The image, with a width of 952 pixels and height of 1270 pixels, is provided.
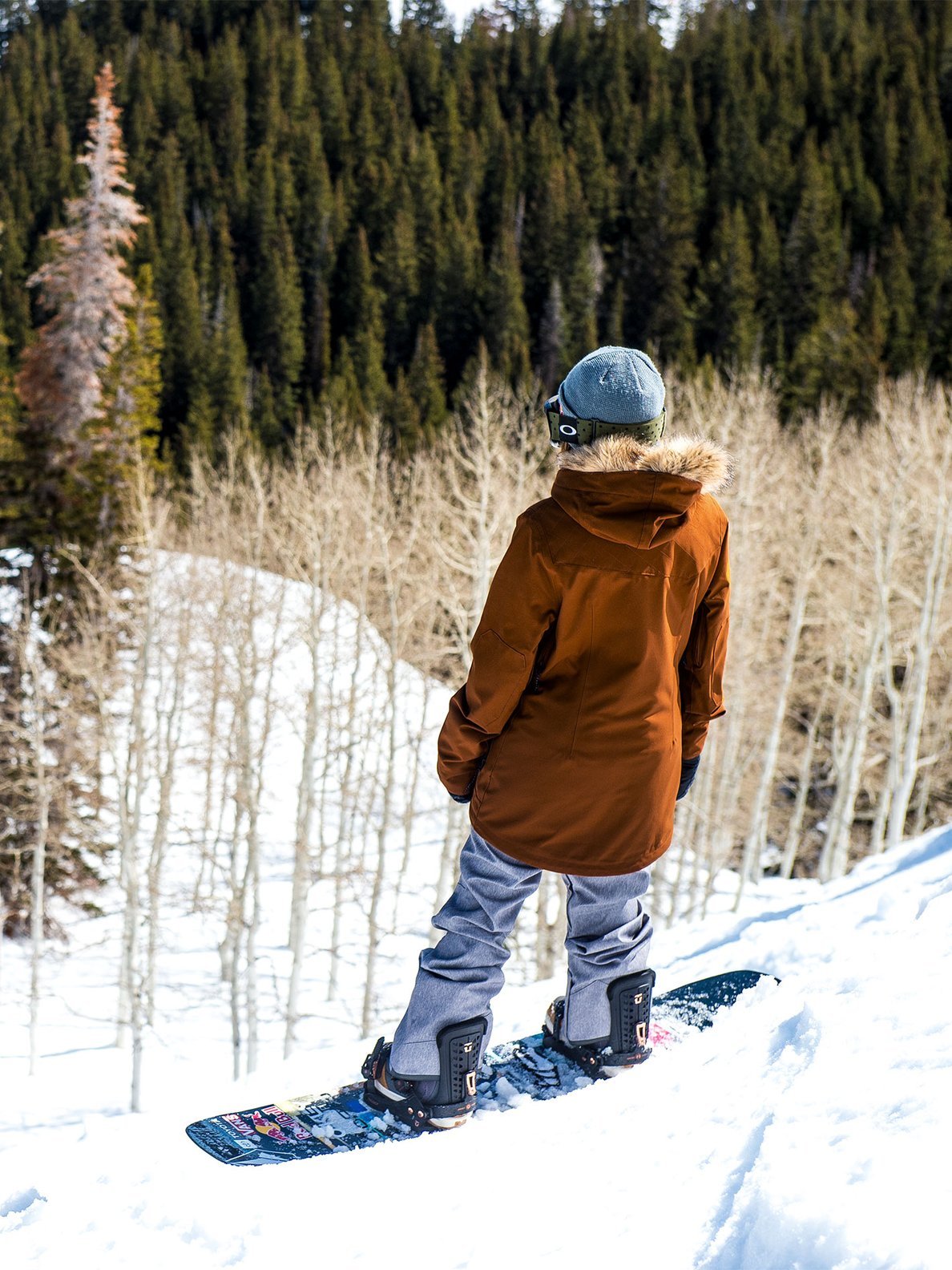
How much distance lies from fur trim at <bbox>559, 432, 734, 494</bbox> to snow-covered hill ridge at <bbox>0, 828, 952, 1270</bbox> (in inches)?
58.3

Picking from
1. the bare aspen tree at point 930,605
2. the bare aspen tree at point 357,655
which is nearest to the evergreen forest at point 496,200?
Answer: the bare aspen tree at point 357,655

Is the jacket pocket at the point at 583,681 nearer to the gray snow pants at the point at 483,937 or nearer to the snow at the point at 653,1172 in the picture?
the gray snow pants at the point at 483,937

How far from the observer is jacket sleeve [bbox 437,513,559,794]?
2.43 m

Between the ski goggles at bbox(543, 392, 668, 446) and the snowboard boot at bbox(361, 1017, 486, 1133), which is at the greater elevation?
the ski goggles at bbox(543, 392, 668, 446)

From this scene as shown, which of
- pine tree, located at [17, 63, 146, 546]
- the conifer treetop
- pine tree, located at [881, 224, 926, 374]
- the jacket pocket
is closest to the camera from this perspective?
the jacket pocket

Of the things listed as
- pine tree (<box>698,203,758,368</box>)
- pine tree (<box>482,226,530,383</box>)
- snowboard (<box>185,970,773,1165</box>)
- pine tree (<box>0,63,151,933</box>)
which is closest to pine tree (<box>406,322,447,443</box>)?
pine tree (<box>482,226,530,383</box>)

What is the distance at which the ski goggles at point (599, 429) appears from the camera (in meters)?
2.51

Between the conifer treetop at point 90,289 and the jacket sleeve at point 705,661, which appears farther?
the conifer treetop at point 90,289

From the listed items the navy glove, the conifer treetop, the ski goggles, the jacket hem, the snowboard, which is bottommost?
the snowboard

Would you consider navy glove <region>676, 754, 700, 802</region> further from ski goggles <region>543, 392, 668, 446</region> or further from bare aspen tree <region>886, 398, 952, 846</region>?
bare aspen tree <region>886, 398, 952, 846</region>

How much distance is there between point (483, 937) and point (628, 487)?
4.40 feet

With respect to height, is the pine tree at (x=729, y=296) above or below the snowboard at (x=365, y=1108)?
above

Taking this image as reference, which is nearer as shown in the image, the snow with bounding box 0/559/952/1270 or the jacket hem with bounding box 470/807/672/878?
the snow with bounding box 0/559/952/1270

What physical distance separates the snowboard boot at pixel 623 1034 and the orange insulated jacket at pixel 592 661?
0.52 m
